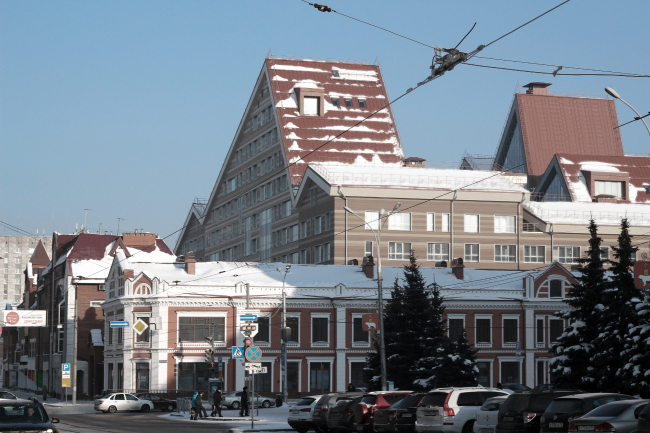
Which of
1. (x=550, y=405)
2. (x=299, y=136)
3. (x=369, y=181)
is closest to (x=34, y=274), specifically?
(x=299, y=136)

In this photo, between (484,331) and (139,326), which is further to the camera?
(484,331)

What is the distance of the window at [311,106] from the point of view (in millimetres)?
96438

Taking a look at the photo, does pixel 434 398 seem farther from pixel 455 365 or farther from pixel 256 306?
pixel 256 306

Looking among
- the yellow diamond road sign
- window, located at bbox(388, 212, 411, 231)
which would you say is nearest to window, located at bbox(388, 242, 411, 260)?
window, located at bbox(388, 212, 411, 231)

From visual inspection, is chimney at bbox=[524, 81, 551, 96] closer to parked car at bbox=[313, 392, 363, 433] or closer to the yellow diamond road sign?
the yellow diamond road sign

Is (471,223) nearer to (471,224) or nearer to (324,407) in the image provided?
(471,224)

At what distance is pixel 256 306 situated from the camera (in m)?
63.3

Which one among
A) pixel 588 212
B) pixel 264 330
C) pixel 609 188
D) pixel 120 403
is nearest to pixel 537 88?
pixel 609 188

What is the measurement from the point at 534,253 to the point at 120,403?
43485mm

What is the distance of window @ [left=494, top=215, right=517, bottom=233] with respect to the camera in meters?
84.8

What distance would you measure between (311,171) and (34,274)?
183ft

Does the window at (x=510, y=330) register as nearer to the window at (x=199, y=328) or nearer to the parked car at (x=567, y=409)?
the window at (x=199, y=328)

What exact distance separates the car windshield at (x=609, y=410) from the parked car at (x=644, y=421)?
187 cm

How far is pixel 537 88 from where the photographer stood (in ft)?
404
